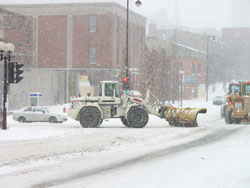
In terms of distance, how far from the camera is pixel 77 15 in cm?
5972

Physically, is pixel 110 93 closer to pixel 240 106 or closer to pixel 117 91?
pixel 117 91

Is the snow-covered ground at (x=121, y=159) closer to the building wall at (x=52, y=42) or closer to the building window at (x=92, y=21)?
the building window at (x=92, y=21)

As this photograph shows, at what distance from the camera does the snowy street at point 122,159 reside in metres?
10.8

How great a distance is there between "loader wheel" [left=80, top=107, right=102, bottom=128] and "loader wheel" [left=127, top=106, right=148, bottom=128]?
1599 mm

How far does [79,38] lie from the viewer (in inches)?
2357

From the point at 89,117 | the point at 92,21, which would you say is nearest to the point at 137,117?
the point at 89,117

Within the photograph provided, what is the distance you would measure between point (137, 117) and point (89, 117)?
2455 millimetres

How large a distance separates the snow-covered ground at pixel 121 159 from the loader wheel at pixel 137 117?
Result: 11.4 feet

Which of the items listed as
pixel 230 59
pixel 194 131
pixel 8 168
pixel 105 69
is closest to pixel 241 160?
pixel 8 168

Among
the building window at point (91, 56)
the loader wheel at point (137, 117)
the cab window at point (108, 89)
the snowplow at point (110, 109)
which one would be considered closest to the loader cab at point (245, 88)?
the snowplow at point (110, 109)

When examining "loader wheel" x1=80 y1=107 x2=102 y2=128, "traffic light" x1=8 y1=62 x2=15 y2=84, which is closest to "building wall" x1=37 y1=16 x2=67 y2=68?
"loader wheel" x1=80 y1=107 x2=102 y2=128

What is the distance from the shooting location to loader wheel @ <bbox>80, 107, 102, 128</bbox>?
24.0 metres

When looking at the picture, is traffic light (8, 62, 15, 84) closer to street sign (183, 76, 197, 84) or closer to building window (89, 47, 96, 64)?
building window (89, 47, 96, 64)

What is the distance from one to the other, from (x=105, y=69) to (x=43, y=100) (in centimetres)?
866
